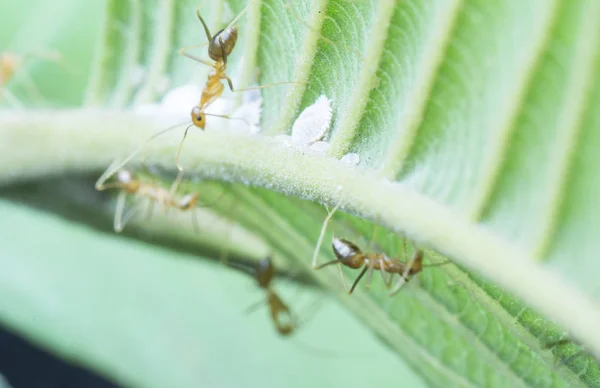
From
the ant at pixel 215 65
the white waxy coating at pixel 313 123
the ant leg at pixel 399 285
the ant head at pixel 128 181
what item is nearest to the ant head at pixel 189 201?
the ant head at pixel 128 181

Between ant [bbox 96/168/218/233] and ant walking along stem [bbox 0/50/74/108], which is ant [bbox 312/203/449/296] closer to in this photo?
ant [bbox 96/168/218/233]

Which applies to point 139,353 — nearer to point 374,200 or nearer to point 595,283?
point 374,200

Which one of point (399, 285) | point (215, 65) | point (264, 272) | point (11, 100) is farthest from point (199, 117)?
point (264, 272)

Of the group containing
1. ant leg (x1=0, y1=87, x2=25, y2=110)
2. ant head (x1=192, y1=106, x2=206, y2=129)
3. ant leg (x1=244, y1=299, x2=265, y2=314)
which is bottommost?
ant leg (x1=244, y1=299, x2=265, y2=314)

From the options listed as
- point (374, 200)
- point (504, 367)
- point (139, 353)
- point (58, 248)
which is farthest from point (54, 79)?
point (504, 367)

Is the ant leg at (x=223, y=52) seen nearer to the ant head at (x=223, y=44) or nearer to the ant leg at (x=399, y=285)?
the ant head at (x=223, y=44)

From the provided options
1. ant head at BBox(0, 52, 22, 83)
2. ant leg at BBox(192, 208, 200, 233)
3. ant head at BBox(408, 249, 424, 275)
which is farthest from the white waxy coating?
ant head at BBox(0, 52, 22, 83)

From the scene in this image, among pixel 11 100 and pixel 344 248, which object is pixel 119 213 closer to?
pixel 11 100
